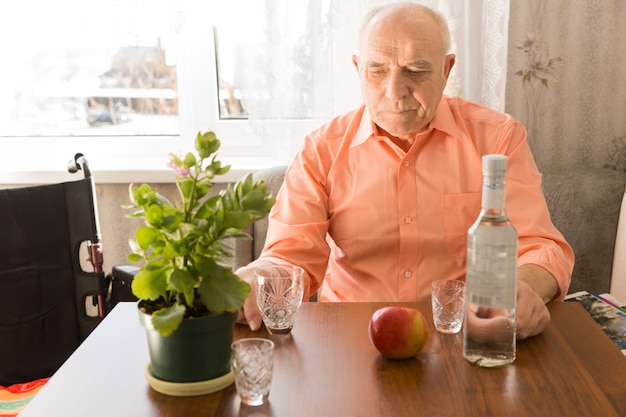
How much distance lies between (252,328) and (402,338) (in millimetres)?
306

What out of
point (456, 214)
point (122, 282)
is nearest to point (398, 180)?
point (456, 214)

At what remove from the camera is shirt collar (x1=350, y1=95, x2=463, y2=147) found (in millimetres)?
1923

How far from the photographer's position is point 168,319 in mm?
1019

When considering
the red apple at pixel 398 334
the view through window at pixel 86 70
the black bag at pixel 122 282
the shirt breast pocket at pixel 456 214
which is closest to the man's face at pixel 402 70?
the shirt breast pocket at pixel 456 214

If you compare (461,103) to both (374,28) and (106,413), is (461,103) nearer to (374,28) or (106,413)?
(374,28)

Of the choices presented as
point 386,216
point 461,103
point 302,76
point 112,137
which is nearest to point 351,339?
point 386,216

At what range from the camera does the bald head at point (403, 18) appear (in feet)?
5.99

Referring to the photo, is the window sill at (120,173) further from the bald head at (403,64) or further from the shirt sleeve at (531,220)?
the shirt sleeve at (531,220)

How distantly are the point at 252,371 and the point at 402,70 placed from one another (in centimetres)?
100

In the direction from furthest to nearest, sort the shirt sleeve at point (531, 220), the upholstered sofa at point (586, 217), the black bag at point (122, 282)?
the upholstered sofa at point (586, 217) < the black bag at point (122, 282) < the shirt sleeve at point (531, 220)

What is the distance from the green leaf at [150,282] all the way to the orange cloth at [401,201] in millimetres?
804

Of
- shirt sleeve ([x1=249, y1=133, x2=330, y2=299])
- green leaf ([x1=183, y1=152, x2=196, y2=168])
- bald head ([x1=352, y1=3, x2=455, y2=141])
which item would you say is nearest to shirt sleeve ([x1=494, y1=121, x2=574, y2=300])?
bald head ([x1=352, y1=3, x2=455, y2=141])

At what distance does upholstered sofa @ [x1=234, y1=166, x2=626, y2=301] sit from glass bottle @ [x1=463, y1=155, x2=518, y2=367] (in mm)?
1263

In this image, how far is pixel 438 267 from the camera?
6.28ft
